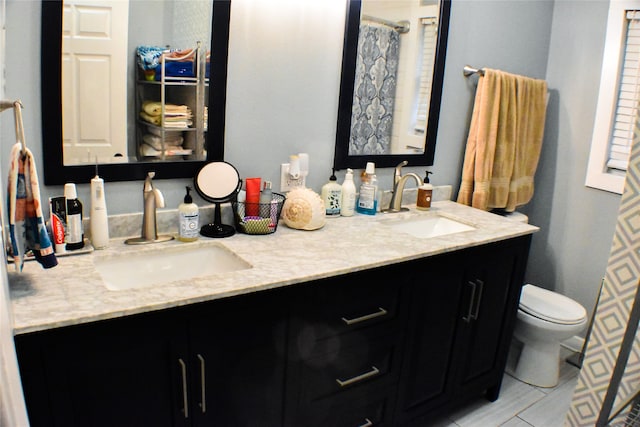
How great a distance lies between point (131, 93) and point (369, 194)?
1059mm

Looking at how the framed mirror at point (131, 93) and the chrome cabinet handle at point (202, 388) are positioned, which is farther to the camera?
the framed mirror at point (131, 93)

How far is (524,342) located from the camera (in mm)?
2646

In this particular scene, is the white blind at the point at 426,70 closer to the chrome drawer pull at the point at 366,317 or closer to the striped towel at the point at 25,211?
the chrome drawer pull at the point at 366,317

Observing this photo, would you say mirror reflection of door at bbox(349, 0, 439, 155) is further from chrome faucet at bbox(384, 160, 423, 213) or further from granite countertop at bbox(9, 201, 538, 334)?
granite countertop at bbox(9, 201, 538, 334)

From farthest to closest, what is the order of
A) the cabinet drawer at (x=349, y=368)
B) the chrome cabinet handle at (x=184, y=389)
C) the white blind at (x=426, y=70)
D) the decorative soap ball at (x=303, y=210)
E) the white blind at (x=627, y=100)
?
the white blind at (x=627, y=100), the white blind at (x=426, y=70), the decorative soap ball at (x=303, y=210), the cabinet drawer at (x=349, y=368), the chrome cabinet handle at (x=184, y=389)

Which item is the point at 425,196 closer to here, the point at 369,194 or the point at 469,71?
the point at 369,194

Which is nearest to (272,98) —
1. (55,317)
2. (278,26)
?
(278,26)

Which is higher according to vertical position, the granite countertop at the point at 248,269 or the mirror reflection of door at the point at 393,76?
the mirror reflection of door at the point at 393,76

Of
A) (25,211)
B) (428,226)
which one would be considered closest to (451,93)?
(428,226)

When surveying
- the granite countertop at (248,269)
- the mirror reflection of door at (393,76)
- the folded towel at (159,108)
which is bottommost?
the granite countertop at (248,269)

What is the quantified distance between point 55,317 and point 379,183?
61.6 inches

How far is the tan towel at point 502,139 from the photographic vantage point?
2.56 meters

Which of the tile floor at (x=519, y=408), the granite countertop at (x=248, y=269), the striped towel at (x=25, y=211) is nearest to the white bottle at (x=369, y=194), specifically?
the granite countertop at (x=248, y=269)

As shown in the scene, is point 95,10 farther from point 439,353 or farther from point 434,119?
point 439,353
